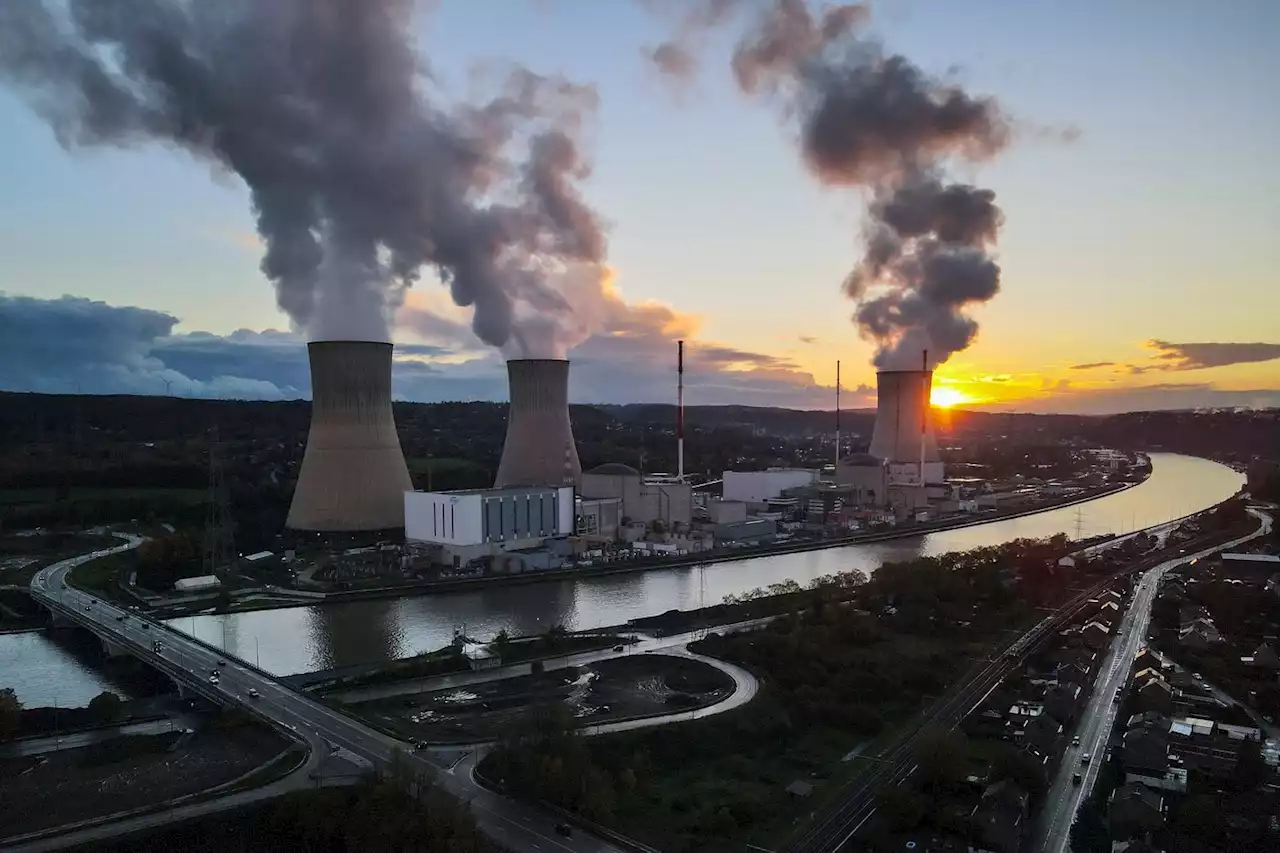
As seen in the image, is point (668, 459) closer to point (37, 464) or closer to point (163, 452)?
point (163, 452)

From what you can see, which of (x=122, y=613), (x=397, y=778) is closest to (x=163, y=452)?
(x=122, y=613)

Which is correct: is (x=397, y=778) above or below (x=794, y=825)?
above

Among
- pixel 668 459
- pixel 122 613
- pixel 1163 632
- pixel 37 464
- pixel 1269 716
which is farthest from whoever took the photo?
pixel 668 459

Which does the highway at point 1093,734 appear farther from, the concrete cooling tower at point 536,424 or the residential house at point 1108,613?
the concrete cooling tower at point 536,424

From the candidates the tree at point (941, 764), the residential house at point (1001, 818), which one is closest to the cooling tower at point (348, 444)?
the tree at point (941, 764)

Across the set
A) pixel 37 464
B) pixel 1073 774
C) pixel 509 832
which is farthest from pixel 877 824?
pixel 37 464

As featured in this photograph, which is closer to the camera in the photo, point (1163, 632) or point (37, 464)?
point (1163, 632)

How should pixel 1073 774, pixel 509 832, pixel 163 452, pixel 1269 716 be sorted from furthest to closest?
1. pixel 163 452
2. pixel 1269 716
3. pixel 1073 774
4. pixel 509 832
